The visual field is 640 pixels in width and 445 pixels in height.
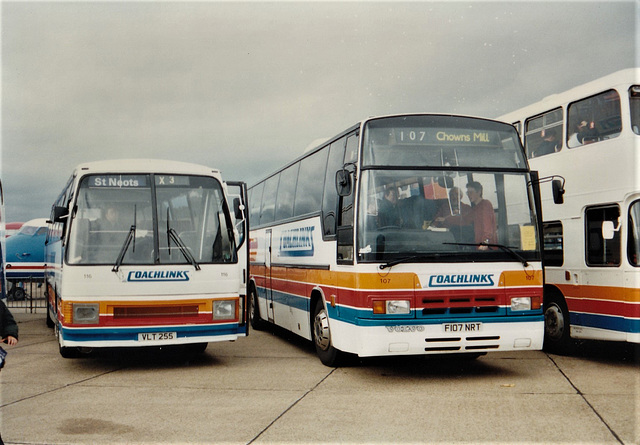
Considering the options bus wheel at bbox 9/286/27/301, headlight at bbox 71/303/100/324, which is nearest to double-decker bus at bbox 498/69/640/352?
headlight at bbox 71/303/100/324

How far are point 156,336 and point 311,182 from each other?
11.9 feet

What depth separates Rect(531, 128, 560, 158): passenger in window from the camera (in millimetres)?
12172

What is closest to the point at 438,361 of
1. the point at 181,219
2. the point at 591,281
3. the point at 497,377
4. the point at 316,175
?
the point at 497,377

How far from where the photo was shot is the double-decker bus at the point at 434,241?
8914mm

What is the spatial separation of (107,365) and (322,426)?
211 inches

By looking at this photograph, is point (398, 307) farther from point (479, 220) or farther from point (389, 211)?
point (479, 220)

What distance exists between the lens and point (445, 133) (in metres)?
9.60

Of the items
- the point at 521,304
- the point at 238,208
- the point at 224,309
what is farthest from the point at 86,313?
the point at 521,304

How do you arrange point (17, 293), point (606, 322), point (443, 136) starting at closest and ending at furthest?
1. point (443, 136)
2. point (606, 322)
3. point (17, 293)

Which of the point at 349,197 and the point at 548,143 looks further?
the point at 548,143

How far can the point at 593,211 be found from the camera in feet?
36.4

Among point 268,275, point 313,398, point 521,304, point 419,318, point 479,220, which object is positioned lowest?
point 313,398

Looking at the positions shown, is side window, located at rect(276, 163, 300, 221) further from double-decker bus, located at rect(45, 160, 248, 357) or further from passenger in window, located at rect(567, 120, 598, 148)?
passenger in window, located at rect(567, 120, 598, 148)

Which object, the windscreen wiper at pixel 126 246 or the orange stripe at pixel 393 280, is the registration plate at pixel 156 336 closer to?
the windscreen wiper at pixel 126 246
